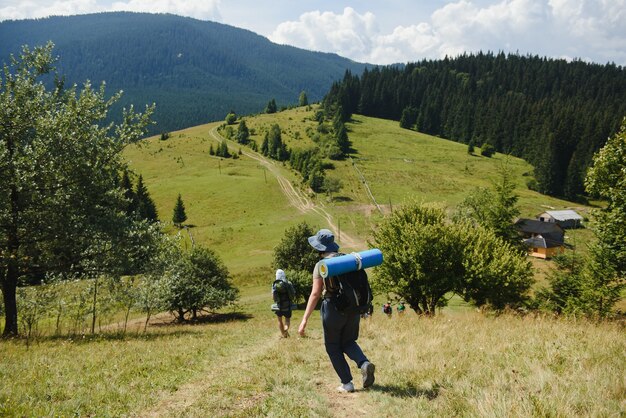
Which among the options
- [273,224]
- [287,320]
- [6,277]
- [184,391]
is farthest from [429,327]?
[273,224]

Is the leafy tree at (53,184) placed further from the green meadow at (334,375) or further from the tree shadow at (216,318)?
the tree shadow at (216,318)

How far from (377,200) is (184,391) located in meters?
87.1

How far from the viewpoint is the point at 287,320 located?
1432 cm

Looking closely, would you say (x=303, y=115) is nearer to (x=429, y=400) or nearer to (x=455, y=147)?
(x=455, y=147)

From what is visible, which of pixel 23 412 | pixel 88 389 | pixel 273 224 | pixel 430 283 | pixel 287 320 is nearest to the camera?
pixel 23 412

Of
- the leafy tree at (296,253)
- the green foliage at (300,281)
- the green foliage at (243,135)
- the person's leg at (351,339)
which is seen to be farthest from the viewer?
the green foliage at (243,135)

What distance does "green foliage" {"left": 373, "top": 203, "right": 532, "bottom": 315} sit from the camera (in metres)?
23.4

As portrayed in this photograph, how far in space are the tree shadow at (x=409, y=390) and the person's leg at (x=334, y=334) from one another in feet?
1.91

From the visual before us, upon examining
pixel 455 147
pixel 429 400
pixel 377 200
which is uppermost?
pixel 455 147

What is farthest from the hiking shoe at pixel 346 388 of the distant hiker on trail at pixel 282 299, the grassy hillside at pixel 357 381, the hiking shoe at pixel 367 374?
the distant hiker on trail at pixel 282 299

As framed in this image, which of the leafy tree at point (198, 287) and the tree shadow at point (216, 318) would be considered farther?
the tree shadow at point (216, 318)

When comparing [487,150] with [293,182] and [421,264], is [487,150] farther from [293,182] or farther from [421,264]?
[421,264]

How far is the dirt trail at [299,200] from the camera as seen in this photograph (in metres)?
71.1

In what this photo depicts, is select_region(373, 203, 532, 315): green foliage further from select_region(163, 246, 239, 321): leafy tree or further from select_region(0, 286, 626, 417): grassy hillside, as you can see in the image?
select_region(163, 246, 239, 321): leafy tree
